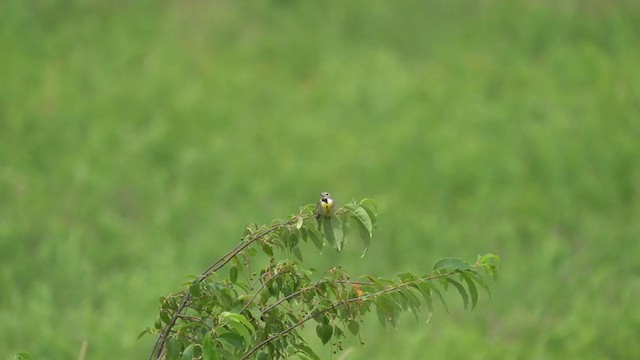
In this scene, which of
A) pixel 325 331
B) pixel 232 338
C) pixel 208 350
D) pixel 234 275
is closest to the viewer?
pixel 208 350

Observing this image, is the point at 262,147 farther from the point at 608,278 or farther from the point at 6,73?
the point at 608,278

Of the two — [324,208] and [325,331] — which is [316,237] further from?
[325,331]

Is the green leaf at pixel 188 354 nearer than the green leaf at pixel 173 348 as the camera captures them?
Yes

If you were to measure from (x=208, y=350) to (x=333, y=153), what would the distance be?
31.3ft

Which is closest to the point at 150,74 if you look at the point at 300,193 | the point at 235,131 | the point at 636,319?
the point at 235,131

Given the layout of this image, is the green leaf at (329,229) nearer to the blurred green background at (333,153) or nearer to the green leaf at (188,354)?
the green leaf at (188,354)

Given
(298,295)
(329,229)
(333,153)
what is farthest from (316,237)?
(333,153)

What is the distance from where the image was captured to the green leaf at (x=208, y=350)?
2949 millimetres

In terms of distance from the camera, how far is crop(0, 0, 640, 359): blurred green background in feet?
32.2

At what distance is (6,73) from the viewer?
1317 cm

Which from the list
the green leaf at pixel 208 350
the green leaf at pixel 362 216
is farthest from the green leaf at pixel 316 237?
the green leaf at pixel 208 350

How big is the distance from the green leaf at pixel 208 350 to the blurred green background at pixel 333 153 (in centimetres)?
581

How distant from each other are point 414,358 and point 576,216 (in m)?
3.19

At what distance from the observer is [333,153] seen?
40.9 ft
